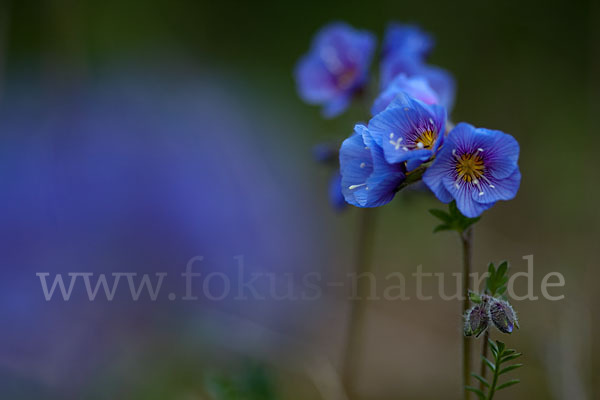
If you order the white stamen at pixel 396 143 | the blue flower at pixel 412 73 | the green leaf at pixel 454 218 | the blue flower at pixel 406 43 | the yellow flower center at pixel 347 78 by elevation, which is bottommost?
the green leaf at pixel 454 218

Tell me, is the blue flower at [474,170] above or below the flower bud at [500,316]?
above

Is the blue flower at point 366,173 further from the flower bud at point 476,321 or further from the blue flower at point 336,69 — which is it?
the blue flower at point 336,69

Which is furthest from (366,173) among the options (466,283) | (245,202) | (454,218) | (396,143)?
(245,202)

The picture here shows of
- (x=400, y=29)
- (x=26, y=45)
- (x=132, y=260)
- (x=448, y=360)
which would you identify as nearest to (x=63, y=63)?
(x=26, y=45)

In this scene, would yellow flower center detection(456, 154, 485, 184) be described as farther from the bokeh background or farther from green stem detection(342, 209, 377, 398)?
green stem detection(342, 209, 377, 398)

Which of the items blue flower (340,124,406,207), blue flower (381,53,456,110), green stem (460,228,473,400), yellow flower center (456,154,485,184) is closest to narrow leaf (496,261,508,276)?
green stem (460,228,473,400)

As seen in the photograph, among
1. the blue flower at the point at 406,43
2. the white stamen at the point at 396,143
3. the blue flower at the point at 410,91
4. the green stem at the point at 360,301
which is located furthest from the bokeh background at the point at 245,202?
the white stamen at the point at 396,143

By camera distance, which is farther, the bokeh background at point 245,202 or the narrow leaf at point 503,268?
the bokeh background at point 245,202
